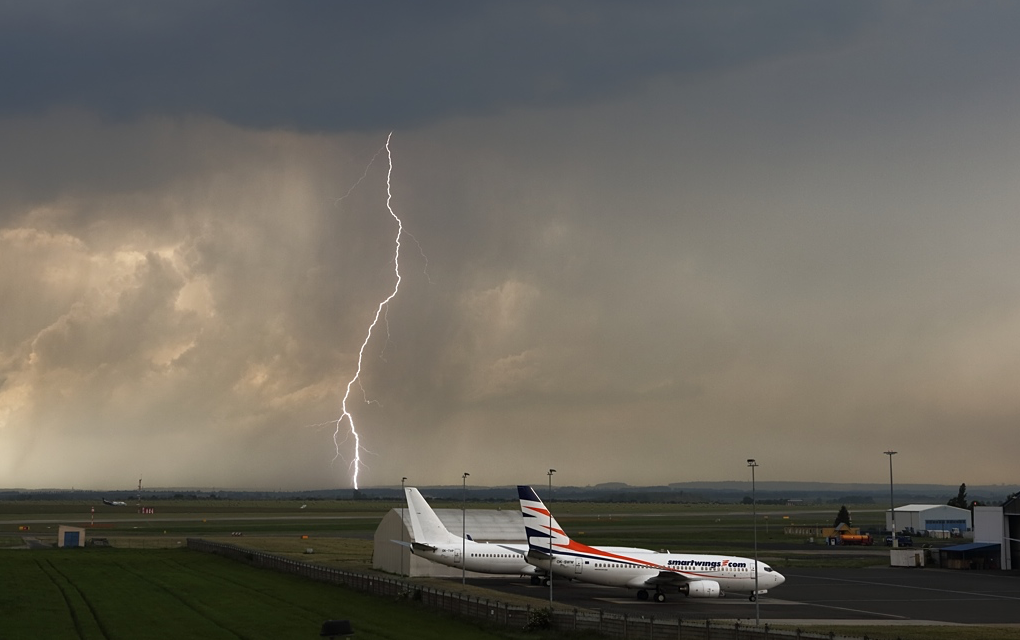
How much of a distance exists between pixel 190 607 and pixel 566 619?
25.7 meters

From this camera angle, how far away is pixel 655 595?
79875 mm

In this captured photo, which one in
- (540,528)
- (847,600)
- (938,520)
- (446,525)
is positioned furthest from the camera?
(938,520)

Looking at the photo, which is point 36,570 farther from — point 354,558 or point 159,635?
point 159,635

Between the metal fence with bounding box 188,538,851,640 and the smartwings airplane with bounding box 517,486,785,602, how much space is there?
1454cm

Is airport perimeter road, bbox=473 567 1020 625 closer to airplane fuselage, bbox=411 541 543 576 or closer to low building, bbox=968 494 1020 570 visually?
airplane fuselage, bbox=411 541 543 576

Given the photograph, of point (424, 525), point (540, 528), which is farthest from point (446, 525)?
point (540, 528)

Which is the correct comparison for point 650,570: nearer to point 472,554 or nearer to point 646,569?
point 646,569

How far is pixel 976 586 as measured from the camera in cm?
9262

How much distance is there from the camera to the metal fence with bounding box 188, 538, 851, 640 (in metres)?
47.6

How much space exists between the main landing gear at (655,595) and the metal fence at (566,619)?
59.6 ft

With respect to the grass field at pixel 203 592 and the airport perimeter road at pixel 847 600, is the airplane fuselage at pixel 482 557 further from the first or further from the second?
the grass field at pixel 203 592

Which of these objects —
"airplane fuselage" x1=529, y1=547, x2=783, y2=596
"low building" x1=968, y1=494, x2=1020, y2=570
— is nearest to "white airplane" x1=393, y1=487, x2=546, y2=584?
"airplane fuselage" x1=529, y1=547, x2=783, y2=596

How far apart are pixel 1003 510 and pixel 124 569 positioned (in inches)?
3803

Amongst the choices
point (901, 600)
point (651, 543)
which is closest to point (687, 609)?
point (901, 600)
